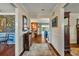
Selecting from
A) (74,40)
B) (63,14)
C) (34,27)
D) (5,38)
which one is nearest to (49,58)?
(63,14)

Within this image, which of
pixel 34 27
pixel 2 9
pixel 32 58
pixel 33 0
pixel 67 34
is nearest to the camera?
pixel 32 58

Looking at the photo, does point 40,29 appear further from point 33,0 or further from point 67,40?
point 33,0

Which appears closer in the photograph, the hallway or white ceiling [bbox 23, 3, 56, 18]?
white ceiling [bbox 23, 3, 56, 18]

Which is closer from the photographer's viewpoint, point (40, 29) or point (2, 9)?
point (2, 9)

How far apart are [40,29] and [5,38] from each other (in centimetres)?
955

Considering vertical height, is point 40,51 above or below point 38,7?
below

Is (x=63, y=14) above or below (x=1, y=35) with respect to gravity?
above

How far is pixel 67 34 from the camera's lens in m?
4.68

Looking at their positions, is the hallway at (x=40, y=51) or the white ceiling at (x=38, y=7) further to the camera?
the hallway at (x=40, y=51)

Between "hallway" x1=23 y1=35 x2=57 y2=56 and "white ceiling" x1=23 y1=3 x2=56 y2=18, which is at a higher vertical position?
"white ceiling" x1=23 y1=3 x2=56 y2=18

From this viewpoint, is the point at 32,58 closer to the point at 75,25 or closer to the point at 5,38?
the point at 5,38

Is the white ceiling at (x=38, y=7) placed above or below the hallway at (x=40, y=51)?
above

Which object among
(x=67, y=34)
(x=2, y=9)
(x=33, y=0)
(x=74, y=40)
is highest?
(x=2, y=9)

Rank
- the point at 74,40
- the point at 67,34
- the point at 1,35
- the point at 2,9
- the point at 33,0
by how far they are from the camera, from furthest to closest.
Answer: the point at 74,40
the point at 1,35
the point at 2,9
the point at 67,34
the point at 33,0
